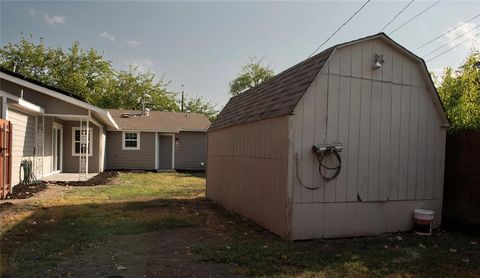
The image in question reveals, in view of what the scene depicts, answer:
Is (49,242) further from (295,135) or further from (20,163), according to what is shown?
(20,163)

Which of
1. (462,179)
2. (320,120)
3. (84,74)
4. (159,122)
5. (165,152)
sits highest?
(84,74)

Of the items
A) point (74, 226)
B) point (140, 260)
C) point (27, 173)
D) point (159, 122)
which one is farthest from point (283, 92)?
point (159, 122)

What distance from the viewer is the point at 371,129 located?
6152mm

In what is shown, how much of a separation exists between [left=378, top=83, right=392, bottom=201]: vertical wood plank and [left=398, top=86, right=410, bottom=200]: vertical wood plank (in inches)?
11.8

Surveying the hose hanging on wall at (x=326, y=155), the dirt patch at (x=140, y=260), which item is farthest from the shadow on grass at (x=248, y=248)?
the hose hanging on wall at (x=326, y=155)

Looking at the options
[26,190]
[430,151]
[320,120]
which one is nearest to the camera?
[320,120]

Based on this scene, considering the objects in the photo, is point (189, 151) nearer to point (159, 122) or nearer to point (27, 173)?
point (159, 122)

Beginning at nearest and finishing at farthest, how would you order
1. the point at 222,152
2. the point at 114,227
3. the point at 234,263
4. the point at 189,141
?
1. the point at 234,263
2. the point at 114,227
3. the point at 222,152
4. the point at 189,141

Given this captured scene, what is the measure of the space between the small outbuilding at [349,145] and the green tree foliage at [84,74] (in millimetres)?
31076

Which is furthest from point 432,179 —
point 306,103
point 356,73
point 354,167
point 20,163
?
point 20,163

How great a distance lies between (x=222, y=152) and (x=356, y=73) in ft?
14.7

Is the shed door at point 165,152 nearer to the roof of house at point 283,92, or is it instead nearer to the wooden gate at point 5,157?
the wooden gate at point 5,157

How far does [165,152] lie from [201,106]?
77.7 ft

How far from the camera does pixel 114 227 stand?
6.43 meters
